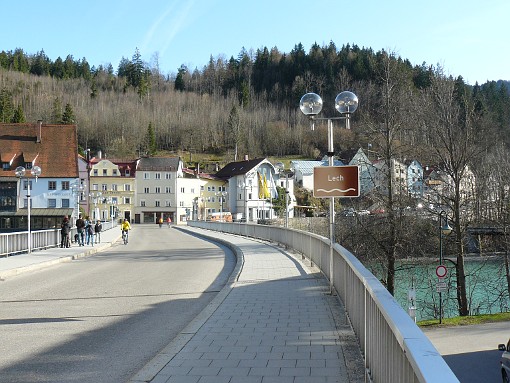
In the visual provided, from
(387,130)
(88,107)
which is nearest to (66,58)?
(88,107)

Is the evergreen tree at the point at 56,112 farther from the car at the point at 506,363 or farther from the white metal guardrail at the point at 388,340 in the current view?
the white metal guardrail at the point at 388,340

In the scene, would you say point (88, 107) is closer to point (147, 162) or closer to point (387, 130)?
point (147, 162)

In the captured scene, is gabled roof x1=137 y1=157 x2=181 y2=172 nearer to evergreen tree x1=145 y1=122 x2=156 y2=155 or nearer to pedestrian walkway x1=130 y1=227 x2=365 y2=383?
evergreen tree x1=145 y1=122 x2=156 y2=155

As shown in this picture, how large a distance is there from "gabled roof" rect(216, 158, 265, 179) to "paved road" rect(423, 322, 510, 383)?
283 feet

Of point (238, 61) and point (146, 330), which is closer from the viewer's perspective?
point (146, 330)

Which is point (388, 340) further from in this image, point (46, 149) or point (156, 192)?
point (156, 192)

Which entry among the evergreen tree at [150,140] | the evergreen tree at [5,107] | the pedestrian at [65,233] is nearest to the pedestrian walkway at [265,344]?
the pedestrian at [65,233]

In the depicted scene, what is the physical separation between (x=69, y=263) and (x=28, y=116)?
416ft

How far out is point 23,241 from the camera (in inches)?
1011

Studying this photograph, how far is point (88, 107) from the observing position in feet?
506

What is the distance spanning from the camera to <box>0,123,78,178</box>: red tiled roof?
2724 inches

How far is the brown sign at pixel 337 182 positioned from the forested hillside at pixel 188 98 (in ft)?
356

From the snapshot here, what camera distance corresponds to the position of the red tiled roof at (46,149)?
6919cm

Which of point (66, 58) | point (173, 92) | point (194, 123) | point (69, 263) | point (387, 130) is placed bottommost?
point (69, 263)
